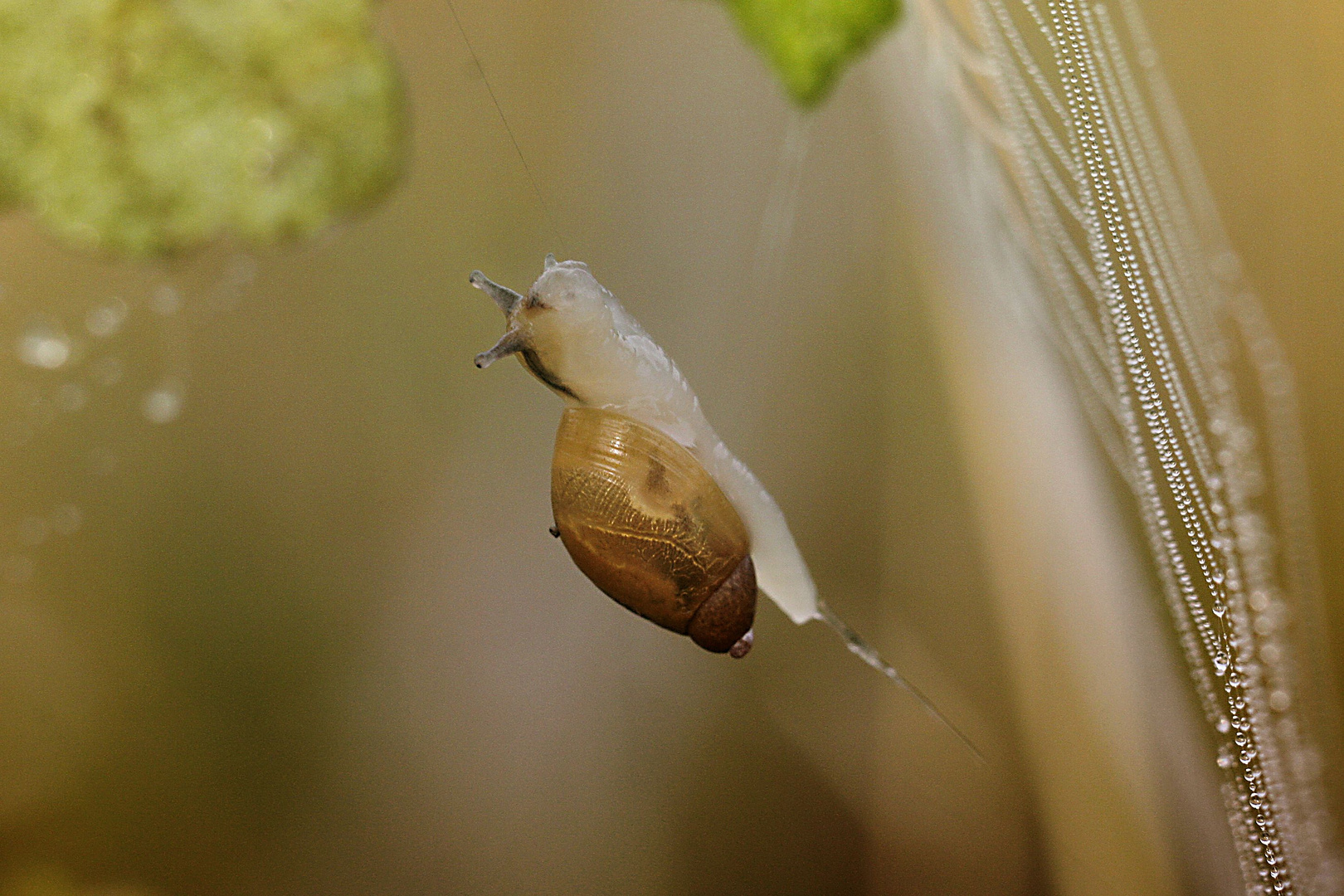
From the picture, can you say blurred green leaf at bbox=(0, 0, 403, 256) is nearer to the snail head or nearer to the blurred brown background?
the blurred brown background

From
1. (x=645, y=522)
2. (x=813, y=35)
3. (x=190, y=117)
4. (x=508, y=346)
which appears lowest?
(x=645, y=522)

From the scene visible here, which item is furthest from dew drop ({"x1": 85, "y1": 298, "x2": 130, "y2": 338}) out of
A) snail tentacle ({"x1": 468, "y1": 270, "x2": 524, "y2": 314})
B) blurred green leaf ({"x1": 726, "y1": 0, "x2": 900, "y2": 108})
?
blurred green leaf ({"x1": 726, "y1": 0, "x2": 900, "y2": 108})

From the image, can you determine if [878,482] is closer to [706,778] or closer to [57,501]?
[706,778]

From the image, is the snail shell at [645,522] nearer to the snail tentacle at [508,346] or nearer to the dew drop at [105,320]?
the snail tentacle at [508,346]

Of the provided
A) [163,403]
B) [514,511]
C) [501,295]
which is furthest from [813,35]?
[163,403]

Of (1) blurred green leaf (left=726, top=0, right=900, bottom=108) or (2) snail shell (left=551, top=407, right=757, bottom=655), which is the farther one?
(1) blurred green leaf (left=726, top=0, right=900, bottom=108)

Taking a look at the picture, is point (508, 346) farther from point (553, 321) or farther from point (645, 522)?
point (645, 522)

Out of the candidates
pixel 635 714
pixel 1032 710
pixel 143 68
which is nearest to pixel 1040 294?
pixel 1032 710
